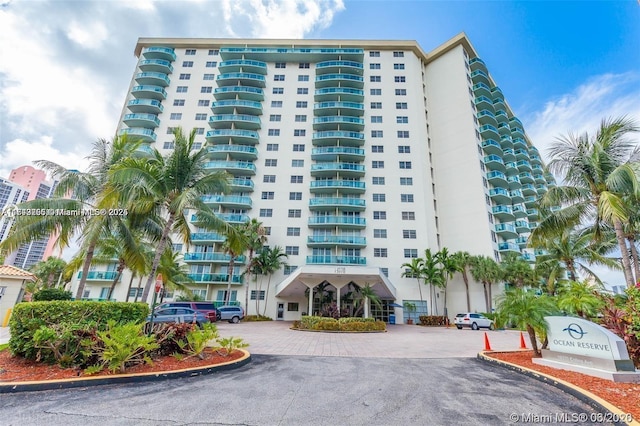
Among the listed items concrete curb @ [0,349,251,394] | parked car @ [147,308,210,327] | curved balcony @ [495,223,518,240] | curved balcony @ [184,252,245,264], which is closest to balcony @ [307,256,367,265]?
curved balcony @ [184,252,245,264]

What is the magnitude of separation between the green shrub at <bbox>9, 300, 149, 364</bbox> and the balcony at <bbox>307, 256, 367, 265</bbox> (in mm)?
24403

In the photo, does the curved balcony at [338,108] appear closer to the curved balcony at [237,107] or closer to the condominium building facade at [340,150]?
the condominium building facade at [340,150]

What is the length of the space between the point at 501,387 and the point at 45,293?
14.8 m

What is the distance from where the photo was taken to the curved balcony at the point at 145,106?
37812mm

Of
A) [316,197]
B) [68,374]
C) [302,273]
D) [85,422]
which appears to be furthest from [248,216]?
[85,422]

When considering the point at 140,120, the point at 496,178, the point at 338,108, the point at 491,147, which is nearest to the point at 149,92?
the point at 140,120

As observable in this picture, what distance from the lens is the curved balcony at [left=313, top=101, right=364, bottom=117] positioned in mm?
38684

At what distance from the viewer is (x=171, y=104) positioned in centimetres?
3978

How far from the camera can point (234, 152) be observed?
35969 mm

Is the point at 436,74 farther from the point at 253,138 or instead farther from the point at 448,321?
the point at 448,321

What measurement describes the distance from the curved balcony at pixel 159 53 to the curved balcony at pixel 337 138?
2533 cm

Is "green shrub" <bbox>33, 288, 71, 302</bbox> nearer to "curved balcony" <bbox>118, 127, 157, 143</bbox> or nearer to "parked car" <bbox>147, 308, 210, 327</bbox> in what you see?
"parked car" <bbox>147, 308, 210, 327</bbox>

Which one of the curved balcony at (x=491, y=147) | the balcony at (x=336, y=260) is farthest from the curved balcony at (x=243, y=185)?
the curved balcony at (x=491, y=147)

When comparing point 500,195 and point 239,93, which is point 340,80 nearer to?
point 239,93
